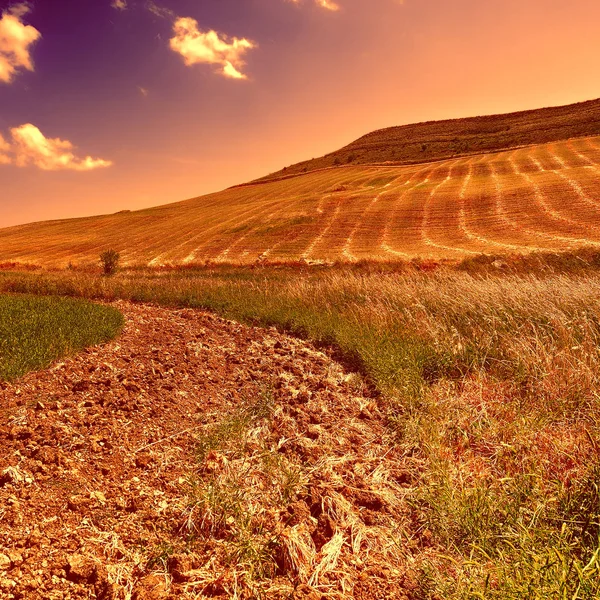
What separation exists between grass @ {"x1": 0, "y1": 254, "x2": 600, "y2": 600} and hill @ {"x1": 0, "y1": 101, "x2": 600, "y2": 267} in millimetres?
14315

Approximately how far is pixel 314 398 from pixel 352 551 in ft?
7.16

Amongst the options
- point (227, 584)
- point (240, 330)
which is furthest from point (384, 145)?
point (227, 584)

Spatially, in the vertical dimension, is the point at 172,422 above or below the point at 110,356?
below

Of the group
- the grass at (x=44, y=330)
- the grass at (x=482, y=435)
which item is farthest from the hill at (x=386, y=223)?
the grass at (x=44, y=330)

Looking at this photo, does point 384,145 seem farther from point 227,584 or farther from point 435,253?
point 227,584

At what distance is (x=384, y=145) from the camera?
271 feet

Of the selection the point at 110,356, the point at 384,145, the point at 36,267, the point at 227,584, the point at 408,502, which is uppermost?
the point at 384,145

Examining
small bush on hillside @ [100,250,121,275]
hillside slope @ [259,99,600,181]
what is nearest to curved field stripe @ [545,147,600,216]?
small bush on hillside @ [100,250,121,275]

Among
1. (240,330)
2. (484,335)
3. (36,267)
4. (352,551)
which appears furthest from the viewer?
(36,267)

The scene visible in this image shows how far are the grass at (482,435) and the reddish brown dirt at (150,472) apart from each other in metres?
0.25

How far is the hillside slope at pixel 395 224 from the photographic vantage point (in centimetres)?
2289

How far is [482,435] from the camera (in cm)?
357

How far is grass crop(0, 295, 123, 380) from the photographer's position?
15.7 ft

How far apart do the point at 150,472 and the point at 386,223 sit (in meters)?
28.3
